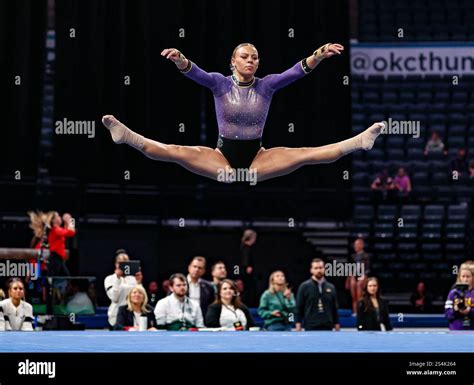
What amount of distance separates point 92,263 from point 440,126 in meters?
7.15

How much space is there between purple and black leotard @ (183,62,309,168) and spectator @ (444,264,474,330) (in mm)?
2654

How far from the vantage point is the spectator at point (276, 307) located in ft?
32.0

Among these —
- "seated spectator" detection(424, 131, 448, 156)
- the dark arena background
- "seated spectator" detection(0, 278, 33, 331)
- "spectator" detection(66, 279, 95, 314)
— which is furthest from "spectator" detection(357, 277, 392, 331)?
"seated spectator" detection(424, 131, 448, 156)

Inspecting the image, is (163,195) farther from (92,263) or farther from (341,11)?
(341,11)

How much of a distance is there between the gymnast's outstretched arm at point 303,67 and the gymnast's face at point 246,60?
17 cm

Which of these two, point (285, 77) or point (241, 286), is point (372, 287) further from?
point (241, 286)

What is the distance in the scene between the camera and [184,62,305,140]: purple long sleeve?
7449 mm

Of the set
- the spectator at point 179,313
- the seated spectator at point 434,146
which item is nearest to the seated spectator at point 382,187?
the seated spectator at point 434,146

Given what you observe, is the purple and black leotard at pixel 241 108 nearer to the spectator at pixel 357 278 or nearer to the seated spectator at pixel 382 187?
the spectator at pixel 357 278

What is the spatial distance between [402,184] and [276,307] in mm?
5781

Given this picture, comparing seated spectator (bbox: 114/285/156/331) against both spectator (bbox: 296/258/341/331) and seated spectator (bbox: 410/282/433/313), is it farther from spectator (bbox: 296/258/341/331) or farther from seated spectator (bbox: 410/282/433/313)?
seated spectator (bbox: 410/282/433/313)

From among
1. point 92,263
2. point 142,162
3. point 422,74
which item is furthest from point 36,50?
point 422,74

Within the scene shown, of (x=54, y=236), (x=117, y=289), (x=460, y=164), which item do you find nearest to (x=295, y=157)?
(x=117, y=289)

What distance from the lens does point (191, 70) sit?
728 centimetres
